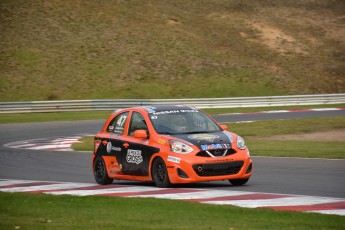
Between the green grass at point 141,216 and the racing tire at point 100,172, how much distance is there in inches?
118

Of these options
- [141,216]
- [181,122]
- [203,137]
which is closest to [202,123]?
[181,122]

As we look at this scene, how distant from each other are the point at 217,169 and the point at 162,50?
44.6m

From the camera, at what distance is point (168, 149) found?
1327cm

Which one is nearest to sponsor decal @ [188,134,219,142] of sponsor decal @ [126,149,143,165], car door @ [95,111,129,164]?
sponsor decal @ [126,149,143,165]

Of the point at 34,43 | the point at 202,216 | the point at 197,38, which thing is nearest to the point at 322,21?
the point at 197,38

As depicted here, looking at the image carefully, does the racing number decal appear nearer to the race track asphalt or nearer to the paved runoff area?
the paved runoff area

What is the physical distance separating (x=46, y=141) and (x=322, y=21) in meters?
42.4

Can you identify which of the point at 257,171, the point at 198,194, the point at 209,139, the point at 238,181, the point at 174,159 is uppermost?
the point at 209,139

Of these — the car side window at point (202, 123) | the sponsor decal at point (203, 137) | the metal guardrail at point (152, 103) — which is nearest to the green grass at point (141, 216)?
the sponsor decal at point (203, 137)

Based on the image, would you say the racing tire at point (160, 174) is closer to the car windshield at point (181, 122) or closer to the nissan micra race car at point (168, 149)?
the nissan micra race car at point (168, 149)

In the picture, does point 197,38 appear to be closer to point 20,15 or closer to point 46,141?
point 20,15

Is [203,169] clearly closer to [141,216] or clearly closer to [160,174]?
[160,174]

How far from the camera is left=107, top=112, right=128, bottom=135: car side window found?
14658mm

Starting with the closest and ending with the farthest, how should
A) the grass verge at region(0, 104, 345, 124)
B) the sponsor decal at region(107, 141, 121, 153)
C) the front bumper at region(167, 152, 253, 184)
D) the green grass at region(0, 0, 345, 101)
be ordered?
the front bumper at region(167, 152, 253, 184) < the sponsor decal at region(107, 141, 121, 153) < the grass verge at region(0, 104, 345, 124) < the green grass at region(0, 0, 345, 101)
